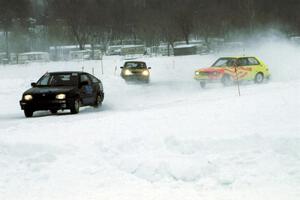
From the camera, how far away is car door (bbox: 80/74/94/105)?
634 inches

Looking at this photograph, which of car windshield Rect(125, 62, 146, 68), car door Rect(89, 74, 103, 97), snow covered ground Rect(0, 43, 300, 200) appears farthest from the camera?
car windshield Rect(125, 62, 146, 68)

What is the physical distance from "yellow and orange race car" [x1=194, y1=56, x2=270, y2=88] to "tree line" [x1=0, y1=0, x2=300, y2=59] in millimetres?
49799

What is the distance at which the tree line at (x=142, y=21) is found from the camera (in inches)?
3337

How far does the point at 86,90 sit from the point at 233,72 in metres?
9.22

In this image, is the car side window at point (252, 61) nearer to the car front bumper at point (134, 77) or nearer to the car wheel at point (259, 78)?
the car wheel at point (259, 78)

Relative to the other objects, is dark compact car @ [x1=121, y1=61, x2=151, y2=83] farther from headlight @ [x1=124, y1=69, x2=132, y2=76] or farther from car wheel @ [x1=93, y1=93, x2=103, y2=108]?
car wheel @ [x1=93, y1=93, x2=103, y2=108]

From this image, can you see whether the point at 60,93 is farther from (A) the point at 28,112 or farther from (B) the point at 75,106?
(A) the point at 28,112

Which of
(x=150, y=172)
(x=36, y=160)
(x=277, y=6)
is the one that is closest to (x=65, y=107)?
(x=36, y=160)

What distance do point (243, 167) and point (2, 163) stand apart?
371cm

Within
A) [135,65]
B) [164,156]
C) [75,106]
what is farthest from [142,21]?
[164,156]

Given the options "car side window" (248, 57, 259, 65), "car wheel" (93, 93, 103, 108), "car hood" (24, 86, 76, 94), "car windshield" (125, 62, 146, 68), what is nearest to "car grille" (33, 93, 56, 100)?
"car hood" (24, 86, 76, 94)

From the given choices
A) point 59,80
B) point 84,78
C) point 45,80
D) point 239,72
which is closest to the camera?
point 59,80

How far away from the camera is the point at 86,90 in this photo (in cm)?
1647

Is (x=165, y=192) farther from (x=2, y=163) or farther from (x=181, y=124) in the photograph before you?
(x=181, y=124)
